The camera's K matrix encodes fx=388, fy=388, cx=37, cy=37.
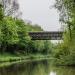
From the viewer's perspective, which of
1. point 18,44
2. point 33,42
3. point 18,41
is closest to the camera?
point 18,41

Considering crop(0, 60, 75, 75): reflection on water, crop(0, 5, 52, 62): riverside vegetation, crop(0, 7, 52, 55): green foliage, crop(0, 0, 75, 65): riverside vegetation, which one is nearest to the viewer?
crop(0, 0, 75, 65): riverside vegetation

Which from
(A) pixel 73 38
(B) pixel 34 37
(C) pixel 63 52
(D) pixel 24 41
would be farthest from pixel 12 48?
(A) pixel 73 38

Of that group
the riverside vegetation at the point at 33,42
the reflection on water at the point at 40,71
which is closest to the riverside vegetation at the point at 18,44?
the riverside vegetation at the point at 33,42

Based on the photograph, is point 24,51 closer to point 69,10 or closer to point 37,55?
point 37,55

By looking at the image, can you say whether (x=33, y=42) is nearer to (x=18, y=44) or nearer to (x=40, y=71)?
(x=18, y=44)

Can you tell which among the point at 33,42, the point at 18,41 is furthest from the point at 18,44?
the point at 33,42

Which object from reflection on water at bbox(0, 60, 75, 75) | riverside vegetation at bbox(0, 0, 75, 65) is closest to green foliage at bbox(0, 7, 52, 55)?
riverside vegetation at bbox(0, 0, 75, 65)

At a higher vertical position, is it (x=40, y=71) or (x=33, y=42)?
(x=40, y=71)

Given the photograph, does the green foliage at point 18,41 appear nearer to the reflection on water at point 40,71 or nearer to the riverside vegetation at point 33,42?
the riverside vegetation at point 33,42

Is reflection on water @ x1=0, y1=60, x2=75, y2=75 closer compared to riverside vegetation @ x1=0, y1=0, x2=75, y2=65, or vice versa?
riverside vegetation @ x1=0, y1=0, x2=75, y2=65

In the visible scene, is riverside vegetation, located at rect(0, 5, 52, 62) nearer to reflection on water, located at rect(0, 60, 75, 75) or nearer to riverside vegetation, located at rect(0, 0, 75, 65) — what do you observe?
riverside vegetation, located at rect(0, 0, 75, 65)

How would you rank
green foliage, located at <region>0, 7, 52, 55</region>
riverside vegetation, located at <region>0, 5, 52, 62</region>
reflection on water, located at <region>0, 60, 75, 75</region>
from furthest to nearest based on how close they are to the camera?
1. riverside vegetation, located at <region>0, 5, 52, 62</region>
2. green foliage, located at <region>0, 7, 52, 55</region>
3. reflection on water, located at <region>0, 60, 75, 75</region>

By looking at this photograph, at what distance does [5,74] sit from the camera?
41094 mm

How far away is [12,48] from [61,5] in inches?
2953
